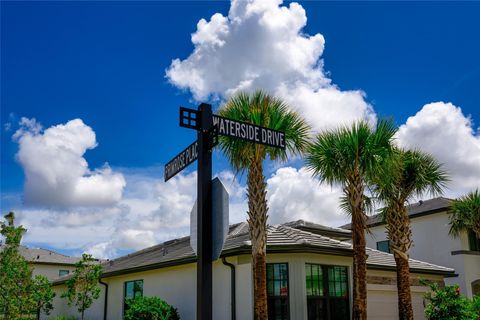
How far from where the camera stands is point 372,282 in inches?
756

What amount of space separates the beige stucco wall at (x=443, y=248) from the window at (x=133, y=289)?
1242 centimetres

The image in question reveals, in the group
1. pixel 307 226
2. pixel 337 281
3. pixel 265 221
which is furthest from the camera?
pixel 307 226

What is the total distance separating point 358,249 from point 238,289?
3.92 m

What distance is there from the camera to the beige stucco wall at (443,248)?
84.8 ft

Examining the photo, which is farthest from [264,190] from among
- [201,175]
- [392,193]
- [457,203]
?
[457,203]

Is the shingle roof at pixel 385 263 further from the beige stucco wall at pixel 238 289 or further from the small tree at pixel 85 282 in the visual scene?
the small tree at pixel 85 282

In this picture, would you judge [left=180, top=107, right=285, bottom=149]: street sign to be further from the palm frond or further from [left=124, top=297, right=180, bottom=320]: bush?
[left=124, top=297, right=180, bottom=320]: bush

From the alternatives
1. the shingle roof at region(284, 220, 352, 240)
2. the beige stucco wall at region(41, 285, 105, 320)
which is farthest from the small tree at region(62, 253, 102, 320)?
the shingle roof at region(284, 220, 352, 240)

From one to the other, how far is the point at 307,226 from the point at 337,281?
4.42 metres

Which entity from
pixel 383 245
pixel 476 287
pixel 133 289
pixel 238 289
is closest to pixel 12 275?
pixel 133 289

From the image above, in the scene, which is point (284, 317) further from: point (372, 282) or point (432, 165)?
point (432, 165)

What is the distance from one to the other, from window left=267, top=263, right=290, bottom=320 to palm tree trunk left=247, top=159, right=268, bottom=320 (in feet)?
5.86

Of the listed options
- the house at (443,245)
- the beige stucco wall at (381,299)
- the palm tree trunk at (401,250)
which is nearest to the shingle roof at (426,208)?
the house at (443,245)

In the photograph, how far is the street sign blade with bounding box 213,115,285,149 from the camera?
18.7 ft
